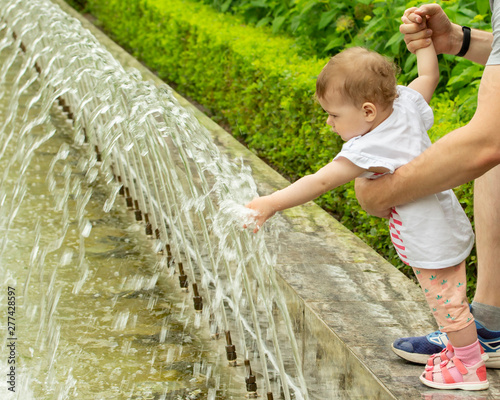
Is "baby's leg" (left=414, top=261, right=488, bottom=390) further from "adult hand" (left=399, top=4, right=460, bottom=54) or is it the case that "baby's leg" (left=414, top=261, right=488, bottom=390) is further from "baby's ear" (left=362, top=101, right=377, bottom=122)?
"adult hand" (left=399, top=4, right=460, bottom=54)

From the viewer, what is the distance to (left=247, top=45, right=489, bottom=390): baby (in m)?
2.15

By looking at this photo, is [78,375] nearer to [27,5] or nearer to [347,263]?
[347,263]

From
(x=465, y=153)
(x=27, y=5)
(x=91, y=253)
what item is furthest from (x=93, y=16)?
(x=465, y=153)

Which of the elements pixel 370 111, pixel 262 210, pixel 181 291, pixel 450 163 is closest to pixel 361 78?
pixel 370 111

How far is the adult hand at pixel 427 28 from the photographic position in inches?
95.6

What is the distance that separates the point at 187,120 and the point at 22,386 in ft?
4.62

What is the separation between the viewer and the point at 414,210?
223 cm

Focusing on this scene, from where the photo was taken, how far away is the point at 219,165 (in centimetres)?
299

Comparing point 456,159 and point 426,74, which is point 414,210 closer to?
point 456,159

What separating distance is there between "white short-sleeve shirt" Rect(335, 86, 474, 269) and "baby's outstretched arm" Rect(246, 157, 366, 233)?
0.04 m

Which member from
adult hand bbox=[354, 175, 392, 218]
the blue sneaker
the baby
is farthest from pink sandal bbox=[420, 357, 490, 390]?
adult hand bbox=[354, 175, 392, 218]

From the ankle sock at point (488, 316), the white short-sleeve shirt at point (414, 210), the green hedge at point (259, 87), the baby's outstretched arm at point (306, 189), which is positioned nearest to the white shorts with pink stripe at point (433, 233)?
the white short-sleeve shirt at point (414, 210)

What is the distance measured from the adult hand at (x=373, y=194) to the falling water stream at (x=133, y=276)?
15.7 inches

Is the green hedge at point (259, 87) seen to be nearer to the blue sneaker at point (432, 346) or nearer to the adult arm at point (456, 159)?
the blue sneaker at point (432, 346)
